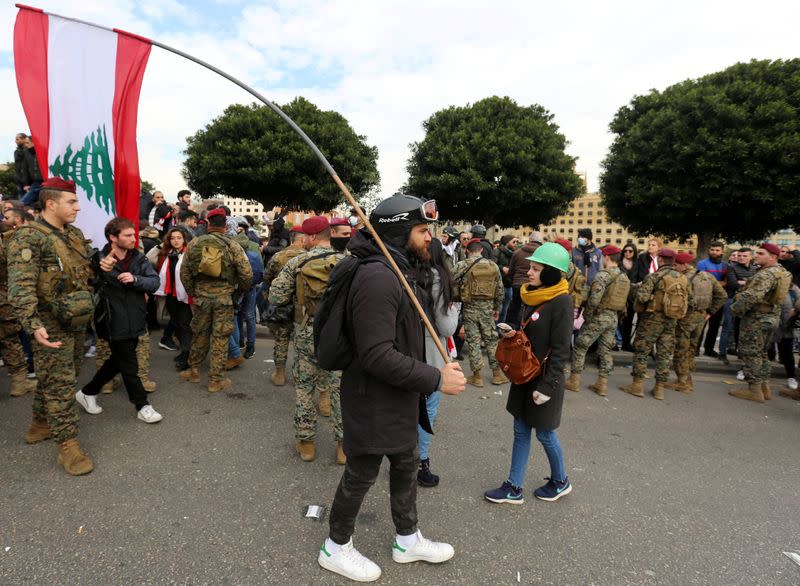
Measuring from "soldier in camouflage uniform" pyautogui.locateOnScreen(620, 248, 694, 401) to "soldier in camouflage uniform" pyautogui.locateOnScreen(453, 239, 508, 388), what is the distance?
1.81m

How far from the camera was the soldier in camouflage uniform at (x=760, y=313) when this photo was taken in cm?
540

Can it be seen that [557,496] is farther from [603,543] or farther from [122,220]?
[122,220]

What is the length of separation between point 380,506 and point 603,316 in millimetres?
4210

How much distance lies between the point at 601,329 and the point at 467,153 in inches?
705

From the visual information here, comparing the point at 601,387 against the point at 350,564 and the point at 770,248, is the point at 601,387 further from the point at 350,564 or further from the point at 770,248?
the point at 350,564

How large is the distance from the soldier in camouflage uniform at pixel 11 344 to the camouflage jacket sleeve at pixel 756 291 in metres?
Answer: 8.60

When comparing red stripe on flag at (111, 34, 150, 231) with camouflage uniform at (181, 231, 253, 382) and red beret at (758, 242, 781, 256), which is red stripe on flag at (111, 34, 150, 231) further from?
red beret at (758, 242, 781, 256)

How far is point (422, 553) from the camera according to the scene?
2385 millimetres

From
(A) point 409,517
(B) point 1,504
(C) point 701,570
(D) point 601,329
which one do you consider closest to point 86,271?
(B) point 1,504

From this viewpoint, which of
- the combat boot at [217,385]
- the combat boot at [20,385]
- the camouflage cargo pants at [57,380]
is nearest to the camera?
the camouflage cargo pants at [57,380]

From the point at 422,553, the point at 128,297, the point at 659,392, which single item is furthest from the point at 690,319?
the point at 128,297

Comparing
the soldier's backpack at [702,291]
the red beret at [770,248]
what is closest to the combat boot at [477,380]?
the soldier's backpack at [702,291]

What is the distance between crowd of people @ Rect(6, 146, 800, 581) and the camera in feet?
6.66

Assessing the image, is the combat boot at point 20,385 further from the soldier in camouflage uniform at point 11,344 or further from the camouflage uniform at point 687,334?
the camouflage uniform at point 687,334
